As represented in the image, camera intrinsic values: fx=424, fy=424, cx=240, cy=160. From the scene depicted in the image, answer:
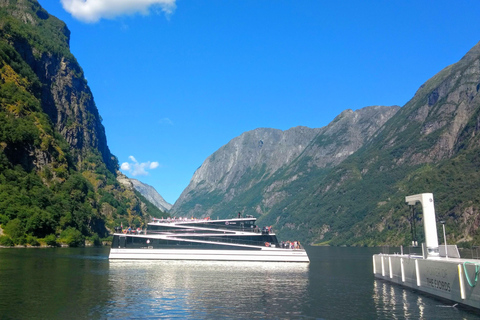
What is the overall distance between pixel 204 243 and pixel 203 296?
47.2 metres

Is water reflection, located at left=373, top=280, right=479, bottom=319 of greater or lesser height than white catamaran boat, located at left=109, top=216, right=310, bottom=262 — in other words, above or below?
below

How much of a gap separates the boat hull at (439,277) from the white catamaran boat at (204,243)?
3535cm

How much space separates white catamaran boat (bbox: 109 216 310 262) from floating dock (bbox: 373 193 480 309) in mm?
35107

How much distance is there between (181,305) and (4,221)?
277ft

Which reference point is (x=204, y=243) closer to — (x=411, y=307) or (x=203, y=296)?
(x=203, y=296)

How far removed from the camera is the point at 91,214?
512 ft

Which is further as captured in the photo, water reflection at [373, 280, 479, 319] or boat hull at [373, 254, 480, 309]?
boat hull at [373, 254, 480, 309]

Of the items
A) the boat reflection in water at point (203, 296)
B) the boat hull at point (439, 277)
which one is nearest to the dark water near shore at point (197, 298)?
the boat reflection in water at point (203, 296)

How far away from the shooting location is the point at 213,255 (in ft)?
273

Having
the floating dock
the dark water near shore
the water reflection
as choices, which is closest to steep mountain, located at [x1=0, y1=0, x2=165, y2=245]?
the dark water near shore

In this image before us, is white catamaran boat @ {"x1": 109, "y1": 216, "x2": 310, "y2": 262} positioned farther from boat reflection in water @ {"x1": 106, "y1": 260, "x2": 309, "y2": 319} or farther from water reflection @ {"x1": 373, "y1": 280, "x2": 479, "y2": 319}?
water reflection @ {"x1": 373, "y1": 280, "x2": 479, "y2": 319}

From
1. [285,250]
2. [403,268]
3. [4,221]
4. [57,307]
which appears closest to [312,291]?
[403,268]

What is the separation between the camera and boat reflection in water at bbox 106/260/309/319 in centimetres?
2973

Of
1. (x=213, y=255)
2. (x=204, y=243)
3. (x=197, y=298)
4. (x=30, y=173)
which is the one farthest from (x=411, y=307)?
(x=30, y=173)
